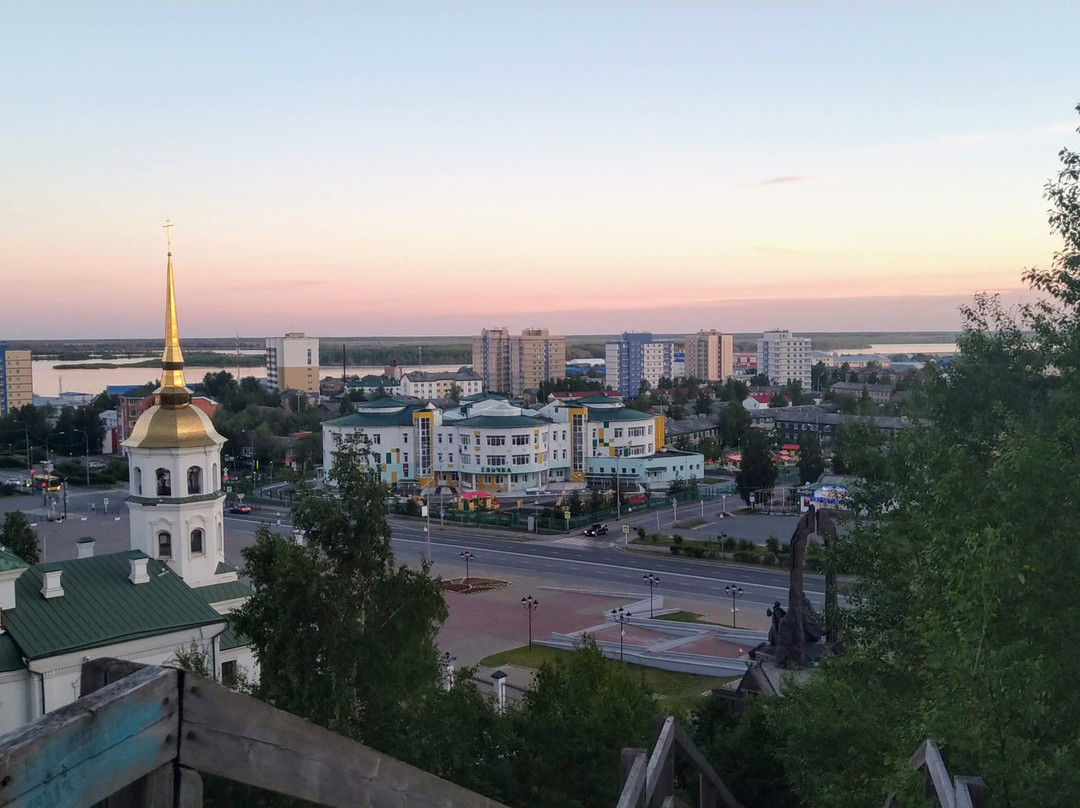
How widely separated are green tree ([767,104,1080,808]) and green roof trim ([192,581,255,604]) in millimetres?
11678

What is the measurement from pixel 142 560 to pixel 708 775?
13651 mm

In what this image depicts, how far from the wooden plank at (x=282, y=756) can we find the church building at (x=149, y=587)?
413 inches

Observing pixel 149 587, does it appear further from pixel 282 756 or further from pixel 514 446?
pixel 514 446

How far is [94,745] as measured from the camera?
60.7 inches

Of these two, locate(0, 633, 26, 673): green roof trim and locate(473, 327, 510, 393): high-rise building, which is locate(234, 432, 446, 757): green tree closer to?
locate(0, 633, 26, 673): green roof trim

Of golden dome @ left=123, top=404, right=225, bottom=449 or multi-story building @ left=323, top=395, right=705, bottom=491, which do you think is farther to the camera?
multi-story building @ left=323, top=395, right=705, bottom=491

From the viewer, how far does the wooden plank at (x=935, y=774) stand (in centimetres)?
414

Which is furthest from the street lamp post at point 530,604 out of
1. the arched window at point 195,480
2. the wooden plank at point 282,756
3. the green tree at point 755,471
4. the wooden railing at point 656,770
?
the wooden plank at point 282,756

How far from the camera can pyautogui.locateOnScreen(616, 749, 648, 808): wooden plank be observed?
3867mm

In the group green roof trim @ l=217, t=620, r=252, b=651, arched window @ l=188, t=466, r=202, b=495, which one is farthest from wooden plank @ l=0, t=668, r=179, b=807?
arched window @ l=188, t=466, r=202, b=495

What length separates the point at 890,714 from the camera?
817 centimetres

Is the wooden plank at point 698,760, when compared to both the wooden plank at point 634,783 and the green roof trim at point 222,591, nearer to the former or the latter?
the wooden plank at point 634,783

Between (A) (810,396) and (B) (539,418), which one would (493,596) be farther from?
(A) (810,396)

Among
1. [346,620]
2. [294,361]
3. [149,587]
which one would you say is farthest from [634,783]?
[294,361]
